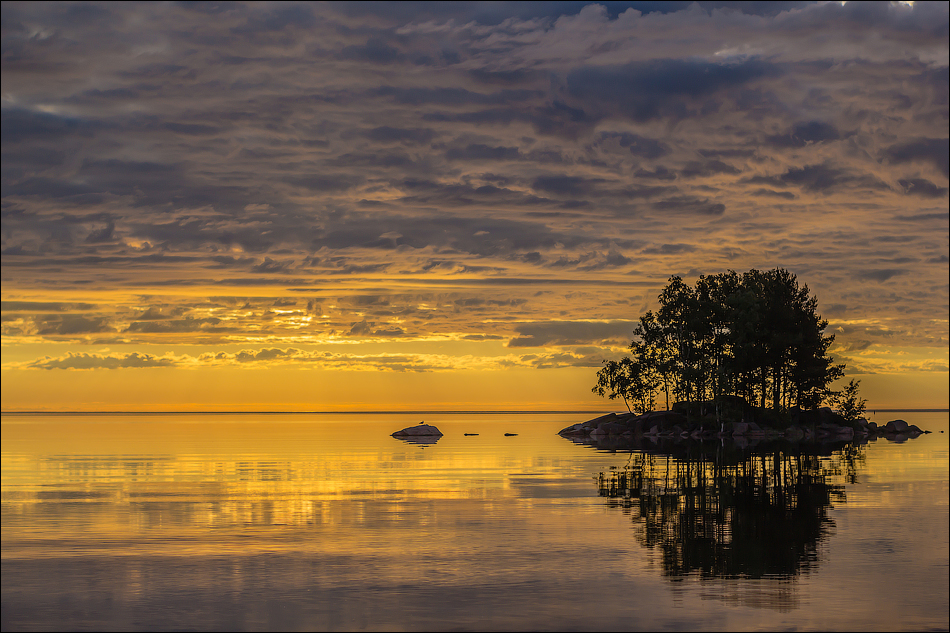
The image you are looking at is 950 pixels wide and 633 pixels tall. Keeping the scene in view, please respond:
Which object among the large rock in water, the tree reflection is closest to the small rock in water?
the large rock in water

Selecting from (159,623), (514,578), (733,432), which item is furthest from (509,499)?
(733,432)

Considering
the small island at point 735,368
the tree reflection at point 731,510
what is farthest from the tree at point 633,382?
the tree reflection at point 731,510

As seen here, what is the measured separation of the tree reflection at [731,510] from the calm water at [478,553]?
0.52 ft

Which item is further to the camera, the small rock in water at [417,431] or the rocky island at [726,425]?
the small rock in water at [417,431]

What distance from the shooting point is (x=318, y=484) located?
5244 cm

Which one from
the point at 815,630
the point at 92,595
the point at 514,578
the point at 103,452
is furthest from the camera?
the point at 103,452

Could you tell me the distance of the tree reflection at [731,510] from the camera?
26.3 m

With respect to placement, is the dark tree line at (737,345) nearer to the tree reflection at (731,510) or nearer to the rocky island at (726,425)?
the rocky island at (726,425)

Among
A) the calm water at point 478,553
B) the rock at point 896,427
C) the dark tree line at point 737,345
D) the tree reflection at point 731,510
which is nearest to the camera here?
the calm water at point 478,553

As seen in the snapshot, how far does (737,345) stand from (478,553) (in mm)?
105033

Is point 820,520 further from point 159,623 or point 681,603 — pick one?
point 159,623

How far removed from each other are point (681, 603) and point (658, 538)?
32.4 feet

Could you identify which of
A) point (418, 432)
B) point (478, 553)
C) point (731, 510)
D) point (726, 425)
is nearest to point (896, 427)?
point (726, 425)

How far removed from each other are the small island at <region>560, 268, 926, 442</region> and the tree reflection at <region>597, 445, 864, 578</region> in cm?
5724
